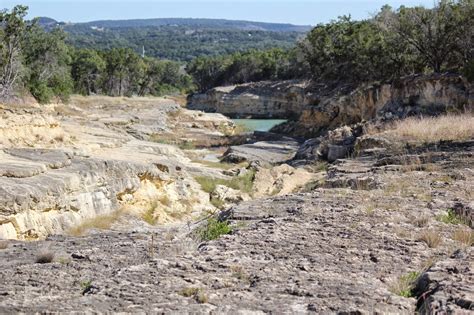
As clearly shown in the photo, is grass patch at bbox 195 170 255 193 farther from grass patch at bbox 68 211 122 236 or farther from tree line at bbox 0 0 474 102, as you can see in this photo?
tree line at bbox 0 0 474 102

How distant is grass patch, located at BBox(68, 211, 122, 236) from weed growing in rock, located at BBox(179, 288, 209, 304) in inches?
342

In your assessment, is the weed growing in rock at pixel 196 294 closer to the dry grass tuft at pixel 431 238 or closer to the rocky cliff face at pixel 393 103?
the dry grass tuft at pixel 431 238

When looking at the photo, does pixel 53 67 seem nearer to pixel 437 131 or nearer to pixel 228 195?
pixel 228 195

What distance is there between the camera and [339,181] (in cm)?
1077

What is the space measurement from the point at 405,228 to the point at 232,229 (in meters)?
1.96

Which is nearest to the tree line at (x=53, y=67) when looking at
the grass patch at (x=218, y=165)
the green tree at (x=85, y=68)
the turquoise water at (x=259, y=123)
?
the green tree at (x=85, y=68)

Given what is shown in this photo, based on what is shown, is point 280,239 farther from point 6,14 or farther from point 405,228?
point 6,14

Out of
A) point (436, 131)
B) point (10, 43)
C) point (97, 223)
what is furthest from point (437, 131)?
point (10, 43)

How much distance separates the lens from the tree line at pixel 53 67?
39312 millimetres

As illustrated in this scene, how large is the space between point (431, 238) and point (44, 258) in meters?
3.98

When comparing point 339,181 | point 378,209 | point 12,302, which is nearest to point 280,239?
point 378,209

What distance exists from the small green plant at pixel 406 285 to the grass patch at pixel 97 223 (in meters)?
9.10

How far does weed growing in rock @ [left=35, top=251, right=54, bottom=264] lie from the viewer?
6.34 m

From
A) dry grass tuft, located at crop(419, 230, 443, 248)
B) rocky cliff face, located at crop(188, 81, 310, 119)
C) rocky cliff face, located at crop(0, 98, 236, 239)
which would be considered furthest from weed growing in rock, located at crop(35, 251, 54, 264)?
rocky cliff face, located at crop(188, 81, 310, 119)
